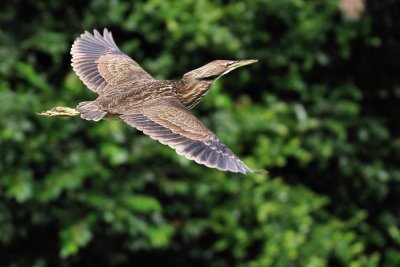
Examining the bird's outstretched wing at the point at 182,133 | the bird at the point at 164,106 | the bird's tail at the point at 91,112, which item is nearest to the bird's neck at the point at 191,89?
the bird at the point at 164,106

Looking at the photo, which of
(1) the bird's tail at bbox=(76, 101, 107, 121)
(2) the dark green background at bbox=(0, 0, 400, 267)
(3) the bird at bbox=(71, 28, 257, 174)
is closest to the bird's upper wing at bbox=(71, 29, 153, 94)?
(3) the bird at bbox=(71, 28, 257, 174)

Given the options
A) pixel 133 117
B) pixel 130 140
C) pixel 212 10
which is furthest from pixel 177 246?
pixel 133 117

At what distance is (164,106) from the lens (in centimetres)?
335

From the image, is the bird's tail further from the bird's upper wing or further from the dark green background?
the dark green background

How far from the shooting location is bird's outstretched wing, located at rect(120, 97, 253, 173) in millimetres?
3131

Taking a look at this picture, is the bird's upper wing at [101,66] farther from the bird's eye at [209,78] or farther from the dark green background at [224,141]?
the dark green background at [224,141]

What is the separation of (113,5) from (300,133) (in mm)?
1800

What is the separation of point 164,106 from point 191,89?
20cm

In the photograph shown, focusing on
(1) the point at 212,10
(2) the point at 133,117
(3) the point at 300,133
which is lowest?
(2) the point at 133,117

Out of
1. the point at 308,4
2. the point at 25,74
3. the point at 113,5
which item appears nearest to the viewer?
the point at 25,74

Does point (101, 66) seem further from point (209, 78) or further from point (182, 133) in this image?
point (182, 133)

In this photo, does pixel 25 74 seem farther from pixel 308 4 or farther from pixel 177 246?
pixel 308 4

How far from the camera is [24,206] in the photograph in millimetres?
6844

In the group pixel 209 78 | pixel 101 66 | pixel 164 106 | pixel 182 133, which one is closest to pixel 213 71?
pixel 209 78
